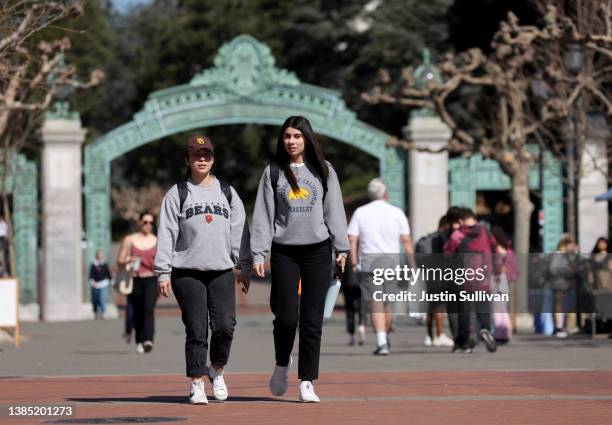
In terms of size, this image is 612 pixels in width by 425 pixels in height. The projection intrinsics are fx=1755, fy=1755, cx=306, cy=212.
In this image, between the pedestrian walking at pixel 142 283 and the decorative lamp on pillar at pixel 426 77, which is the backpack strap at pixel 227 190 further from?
the decorative lamp on pillar at pixel 426 77

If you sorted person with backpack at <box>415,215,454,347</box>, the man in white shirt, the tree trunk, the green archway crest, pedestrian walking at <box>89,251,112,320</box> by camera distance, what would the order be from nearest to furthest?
1. the man in white shirt
2. person with backpack at <box>415,215,454,347</box>
3. the tree trunk
4. pedestrian walking at <box>89,251,112,320</box>
5. the green archway crest

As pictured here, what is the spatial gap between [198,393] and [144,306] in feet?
25.2

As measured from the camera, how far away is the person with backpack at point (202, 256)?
11.7 m

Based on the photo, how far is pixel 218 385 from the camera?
1181 centimetres

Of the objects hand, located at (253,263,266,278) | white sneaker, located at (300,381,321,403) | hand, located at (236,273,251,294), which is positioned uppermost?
hand, located at (253,263,266,278)

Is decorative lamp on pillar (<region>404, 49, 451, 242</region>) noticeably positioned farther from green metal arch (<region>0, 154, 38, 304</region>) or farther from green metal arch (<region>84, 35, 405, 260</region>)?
green metal arch (<region>0, 154, 38, 304</region>)

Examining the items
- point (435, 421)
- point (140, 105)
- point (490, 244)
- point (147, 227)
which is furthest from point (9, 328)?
point (140, 105)

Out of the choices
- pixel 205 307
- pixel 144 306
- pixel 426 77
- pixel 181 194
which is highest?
pixel 426 77

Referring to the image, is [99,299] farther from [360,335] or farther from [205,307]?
[205,307]

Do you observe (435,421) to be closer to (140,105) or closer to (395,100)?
(395,100)

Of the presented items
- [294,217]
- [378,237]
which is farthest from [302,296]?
[378,237]

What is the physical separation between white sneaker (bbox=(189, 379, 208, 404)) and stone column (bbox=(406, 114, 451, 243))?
19815 millimetres

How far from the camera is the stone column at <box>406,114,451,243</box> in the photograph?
31188 mm

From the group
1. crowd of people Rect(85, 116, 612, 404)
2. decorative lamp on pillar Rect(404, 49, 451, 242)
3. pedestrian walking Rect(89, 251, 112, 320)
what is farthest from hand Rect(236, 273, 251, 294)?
decorative lamp on pillar Rect(404, 49, 451, 242)
